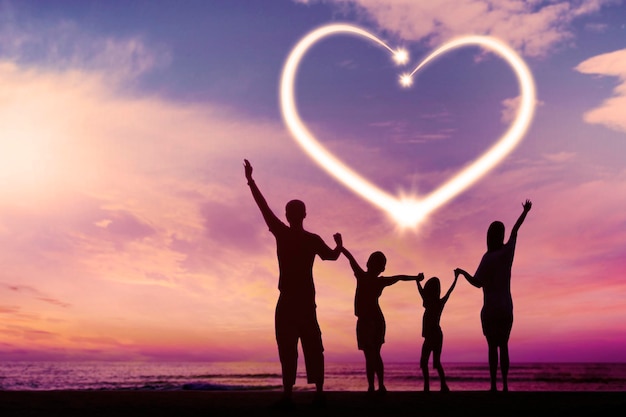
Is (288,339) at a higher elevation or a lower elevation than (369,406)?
higher

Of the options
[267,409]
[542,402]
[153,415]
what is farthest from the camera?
[542,402]

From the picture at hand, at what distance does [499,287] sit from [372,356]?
2164 millimetres

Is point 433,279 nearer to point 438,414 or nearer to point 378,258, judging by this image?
point 378,258

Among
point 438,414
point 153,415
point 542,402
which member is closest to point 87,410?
point 153,415

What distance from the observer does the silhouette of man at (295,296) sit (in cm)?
707

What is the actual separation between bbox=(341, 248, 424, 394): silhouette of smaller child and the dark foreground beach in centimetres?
→ 67

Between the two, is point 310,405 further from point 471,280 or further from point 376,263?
point 471,280

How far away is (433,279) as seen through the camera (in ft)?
34.8

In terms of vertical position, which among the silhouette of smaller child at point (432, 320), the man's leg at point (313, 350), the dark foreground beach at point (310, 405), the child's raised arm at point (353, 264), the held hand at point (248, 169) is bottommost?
the dark foreground beach at point (310, 405)

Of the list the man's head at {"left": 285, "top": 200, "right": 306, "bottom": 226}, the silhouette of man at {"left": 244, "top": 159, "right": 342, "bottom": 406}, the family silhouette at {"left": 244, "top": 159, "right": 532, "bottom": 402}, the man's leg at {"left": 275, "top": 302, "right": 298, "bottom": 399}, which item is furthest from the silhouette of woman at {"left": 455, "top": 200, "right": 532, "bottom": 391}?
the man's leg at {"left": 275, "top": 302, "right": 298, "bottom": 399}

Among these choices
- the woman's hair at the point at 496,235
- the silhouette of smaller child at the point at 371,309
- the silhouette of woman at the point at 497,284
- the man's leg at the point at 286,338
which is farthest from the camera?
the silhouette of smaller child at the point at 371,309

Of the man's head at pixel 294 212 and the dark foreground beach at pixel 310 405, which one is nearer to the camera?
the dark foreground beach at pixel 310 405

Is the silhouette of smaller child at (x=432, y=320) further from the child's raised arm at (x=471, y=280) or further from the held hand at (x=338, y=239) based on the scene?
the held hand at (x=338, y=239)

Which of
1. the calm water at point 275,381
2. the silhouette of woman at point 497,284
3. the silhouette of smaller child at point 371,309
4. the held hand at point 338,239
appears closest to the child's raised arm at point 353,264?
the silhouette of smaller child at point 371,309
